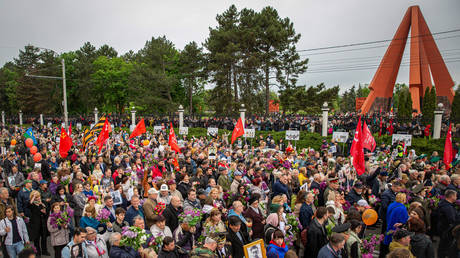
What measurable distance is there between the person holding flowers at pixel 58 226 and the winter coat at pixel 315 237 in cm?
471

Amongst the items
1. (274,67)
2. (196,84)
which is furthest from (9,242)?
(196,84)

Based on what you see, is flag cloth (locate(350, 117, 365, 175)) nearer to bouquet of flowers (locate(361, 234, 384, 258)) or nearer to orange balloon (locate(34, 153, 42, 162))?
bouquet of flowers (locate(361, 234, 384, 258))

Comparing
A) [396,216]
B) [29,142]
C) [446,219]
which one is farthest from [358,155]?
[29,142]

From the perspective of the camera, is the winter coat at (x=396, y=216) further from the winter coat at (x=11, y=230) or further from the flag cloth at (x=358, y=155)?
the winter coat at (x=11, y=230)

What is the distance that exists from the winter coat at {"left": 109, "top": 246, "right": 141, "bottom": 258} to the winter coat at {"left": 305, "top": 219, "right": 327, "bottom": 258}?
2827 millimetres

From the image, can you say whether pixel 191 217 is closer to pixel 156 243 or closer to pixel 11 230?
pixel 156 243

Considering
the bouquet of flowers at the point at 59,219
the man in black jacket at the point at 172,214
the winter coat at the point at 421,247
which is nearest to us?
the winter coat at the point at 421,247

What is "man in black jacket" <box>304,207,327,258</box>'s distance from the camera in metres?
4.85

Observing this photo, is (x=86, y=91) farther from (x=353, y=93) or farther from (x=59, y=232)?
(x=353, y=93)

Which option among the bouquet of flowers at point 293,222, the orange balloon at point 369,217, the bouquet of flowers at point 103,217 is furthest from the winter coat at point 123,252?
the orange balloon at point 369,217

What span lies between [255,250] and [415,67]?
31.8 metres

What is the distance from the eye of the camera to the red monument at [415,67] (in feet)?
93.3

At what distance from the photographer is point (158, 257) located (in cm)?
402

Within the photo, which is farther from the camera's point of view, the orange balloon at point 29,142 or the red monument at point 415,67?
the red monument at point 415,67
